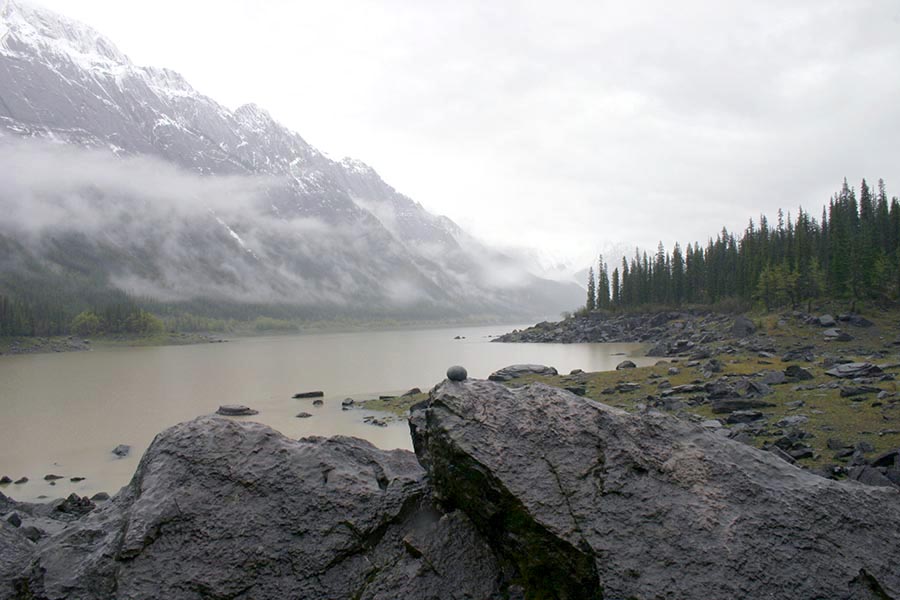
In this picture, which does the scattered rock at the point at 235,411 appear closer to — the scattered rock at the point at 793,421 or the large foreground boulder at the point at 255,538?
the large foreground boulder at the point at 255,538

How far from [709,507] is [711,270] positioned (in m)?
129

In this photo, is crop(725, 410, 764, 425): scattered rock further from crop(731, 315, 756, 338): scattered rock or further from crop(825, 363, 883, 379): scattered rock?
crop(731, 315, 756, 338): scattered rock

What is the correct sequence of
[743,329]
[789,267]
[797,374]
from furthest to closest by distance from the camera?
1. [789,267]
2. [743,329]
3. [797,374]

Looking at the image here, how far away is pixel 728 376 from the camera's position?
33.2 metres

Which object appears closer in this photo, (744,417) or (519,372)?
(744,417)

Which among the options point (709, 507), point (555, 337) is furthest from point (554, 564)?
point (555, 337)

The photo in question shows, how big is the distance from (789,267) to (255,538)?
105377 millimetres

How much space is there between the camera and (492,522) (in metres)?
7.29

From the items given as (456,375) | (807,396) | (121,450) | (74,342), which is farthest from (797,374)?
(74,342)

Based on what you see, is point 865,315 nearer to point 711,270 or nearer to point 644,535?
point 711,270

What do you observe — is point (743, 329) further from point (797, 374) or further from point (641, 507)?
point (641, 507)

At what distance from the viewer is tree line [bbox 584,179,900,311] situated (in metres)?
75.2

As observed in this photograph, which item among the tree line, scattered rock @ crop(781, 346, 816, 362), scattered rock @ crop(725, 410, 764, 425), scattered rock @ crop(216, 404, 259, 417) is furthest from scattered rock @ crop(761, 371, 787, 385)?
the tree line

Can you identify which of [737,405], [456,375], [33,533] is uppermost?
[456,375]
